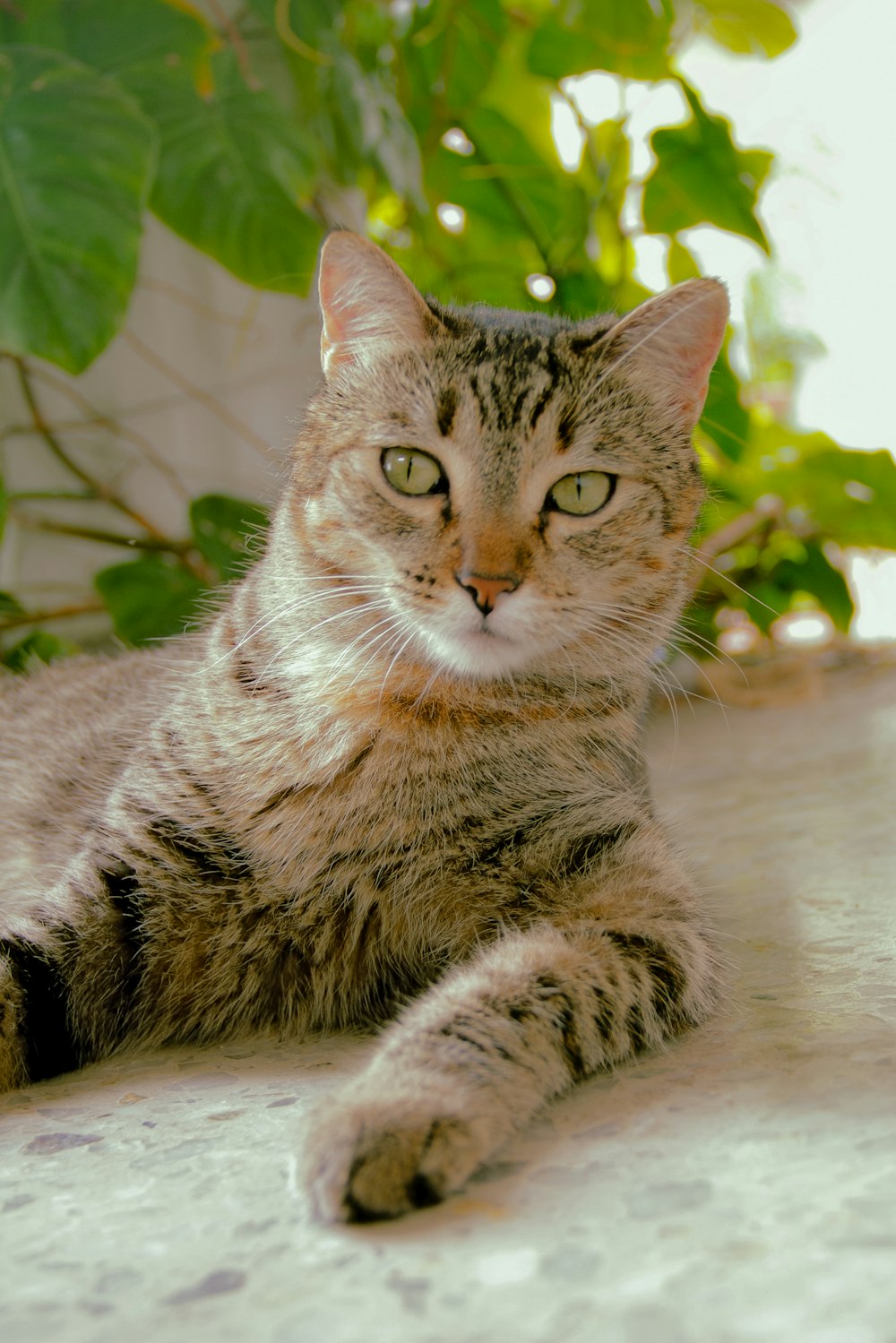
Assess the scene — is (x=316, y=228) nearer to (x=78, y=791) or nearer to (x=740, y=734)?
(x=78, y=791)

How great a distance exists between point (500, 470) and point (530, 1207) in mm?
684

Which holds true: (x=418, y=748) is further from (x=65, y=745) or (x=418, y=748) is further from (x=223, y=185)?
(x=223, y=185)

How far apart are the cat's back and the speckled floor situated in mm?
363

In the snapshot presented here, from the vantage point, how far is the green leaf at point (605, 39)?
216cm

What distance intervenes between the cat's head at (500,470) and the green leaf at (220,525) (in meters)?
0.72

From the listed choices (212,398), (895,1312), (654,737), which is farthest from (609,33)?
(895,1312)

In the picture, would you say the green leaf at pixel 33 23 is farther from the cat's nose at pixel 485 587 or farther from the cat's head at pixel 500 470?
the cat's nose at pixel 485 587

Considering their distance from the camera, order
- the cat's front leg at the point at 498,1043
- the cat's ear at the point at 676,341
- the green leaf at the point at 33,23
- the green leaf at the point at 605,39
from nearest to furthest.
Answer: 1. the cat's front leg at the point at 498,1043
2. the cat's ear at the point at 676,341
3. the green leaf at the point at 33,23
4. the green leaf at the point at 605,39

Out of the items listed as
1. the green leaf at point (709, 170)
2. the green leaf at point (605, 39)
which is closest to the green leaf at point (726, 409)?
the green leaf at point (709, 170)

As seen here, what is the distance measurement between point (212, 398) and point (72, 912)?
5.88ft

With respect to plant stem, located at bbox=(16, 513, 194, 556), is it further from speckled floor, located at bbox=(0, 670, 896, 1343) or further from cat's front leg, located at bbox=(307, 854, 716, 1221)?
cat's front leg, located at bbox=(307, 854, 716, 1221)

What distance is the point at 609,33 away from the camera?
218 cm

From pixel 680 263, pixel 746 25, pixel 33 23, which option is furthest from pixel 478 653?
pixel 746 25

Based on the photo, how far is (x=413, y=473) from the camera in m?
1.16
